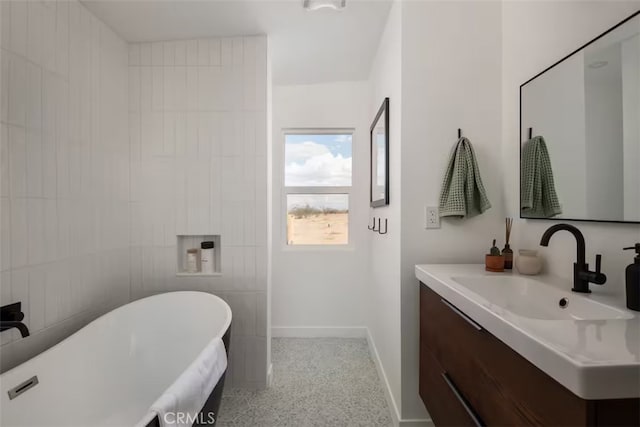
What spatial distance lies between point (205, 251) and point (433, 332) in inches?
61.2

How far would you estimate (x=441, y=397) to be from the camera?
46.8 inches

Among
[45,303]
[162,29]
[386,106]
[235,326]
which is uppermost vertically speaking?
[162,29]

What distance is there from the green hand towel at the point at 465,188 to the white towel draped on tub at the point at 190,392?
50.7 inches

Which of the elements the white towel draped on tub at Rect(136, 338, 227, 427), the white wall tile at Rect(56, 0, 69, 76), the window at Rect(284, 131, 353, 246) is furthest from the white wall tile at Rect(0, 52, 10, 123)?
the window at Rect(284, 131, 353, 246)

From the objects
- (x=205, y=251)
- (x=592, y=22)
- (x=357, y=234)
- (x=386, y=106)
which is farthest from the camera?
(x=357, y=234)

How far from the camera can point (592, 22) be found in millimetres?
1062

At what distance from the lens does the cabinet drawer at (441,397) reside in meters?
1.00

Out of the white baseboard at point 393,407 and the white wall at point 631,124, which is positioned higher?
the white wall at point 631,124

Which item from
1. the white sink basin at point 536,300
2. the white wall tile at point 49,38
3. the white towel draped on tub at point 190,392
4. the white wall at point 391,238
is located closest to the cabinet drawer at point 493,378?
the white sink basin at point 536,300

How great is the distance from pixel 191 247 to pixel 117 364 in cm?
82

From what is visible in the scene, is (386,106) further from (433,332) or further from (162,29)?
(162,29)

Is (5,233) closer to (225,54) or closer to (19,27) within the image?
(19,27)

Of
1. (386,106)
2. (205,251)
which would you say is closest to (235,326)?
(205,251)

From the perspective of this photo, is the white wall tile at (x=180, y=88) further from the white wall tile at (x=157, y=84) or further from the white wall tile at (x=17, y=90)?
the white wall tile at (x=17, y=90)
